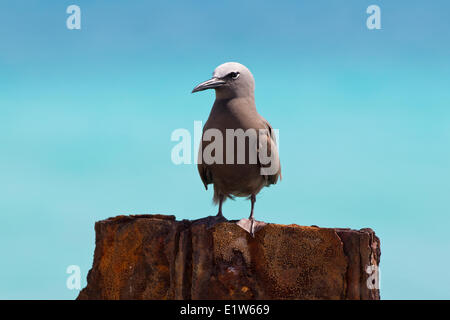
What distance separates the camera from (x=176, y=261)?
6.19 metres

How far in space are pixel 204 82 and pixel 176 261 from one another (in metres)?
2.58

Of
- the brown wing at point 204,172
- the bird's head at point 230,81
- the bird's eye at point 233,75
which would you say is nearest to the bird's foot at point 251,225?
the brown wing at point 204,172

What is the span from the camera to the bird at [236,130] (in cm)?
680

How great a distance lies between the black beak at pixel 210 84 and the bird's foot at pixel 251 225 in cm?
197

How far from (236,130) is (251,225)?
1387mm

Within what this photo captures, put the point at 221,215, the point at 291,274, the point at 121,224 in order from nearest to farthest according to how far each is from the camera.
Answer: the point at 291,274
the point at 121,224
the point at 221,215

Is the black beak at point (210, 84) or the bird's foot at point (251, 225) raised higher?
the black beak at point (210, 84)

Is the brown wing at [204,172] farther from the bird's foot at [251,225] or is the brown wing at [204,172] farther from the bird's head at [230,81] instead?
the bird's foot at [251,225]

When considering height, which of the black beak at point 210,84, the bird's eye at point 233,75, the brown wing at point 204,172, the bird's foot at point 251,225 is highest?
the bird's eye at point 233,75

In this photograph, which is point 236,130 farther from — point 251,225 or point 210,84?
point 251,225
